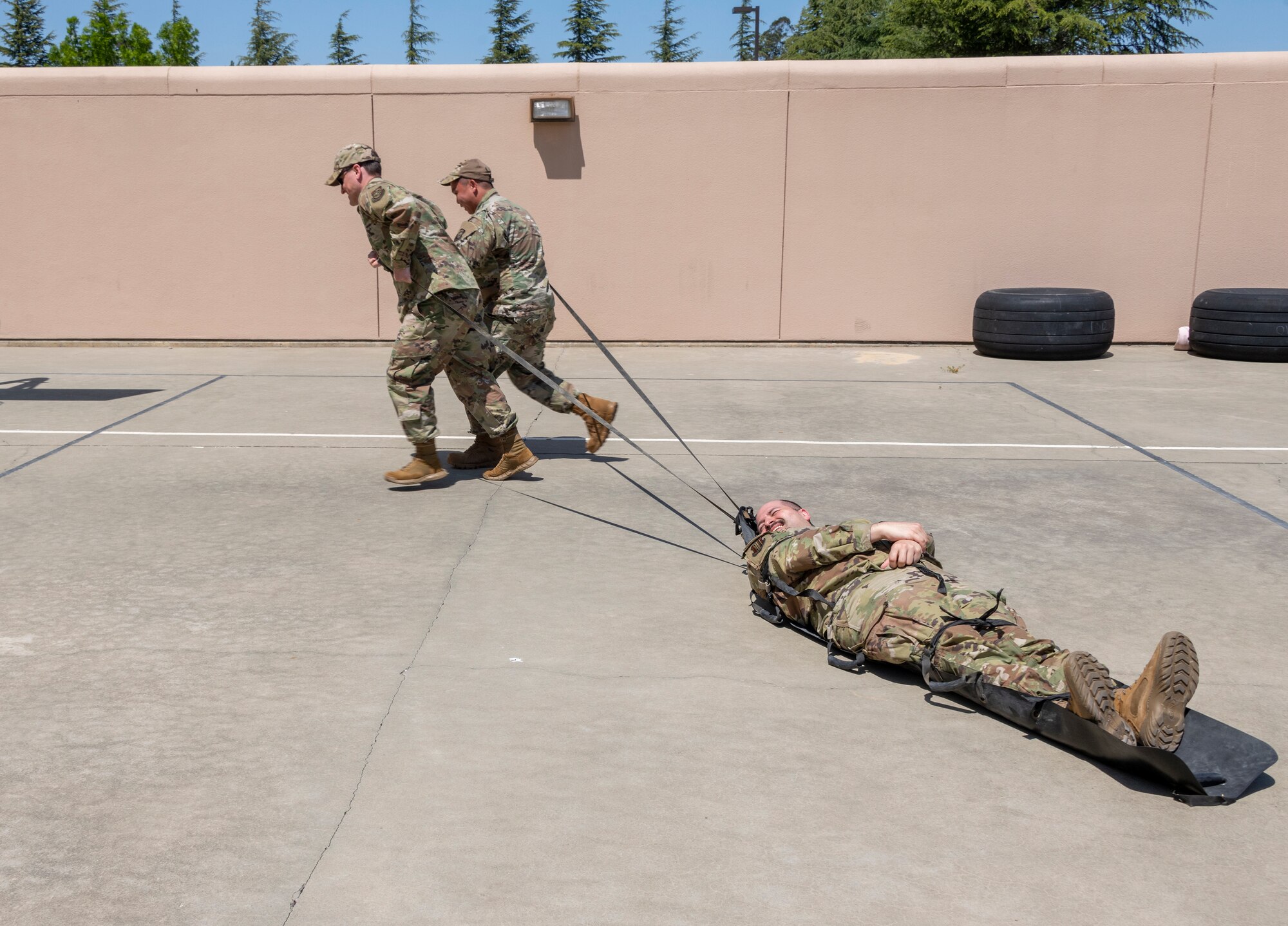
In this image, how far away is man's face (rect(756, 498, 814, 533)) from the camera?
4.46 m

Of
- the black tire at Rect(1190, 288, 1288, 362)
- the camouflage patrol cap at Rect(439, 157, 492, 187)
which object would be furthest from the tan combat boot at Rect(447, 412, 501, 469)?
the black tire at Rect(1190, 288, 1288, 362)

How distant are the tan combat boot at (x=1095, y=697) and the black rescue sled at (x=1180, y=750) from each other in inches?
1.0

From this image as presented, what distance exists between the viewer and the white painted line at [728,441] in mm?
7434

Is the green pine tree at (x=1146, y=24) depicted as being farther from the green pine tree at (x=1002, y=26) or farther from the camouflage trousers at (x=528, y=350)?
the camouflage trousers at (x=528, y=350)

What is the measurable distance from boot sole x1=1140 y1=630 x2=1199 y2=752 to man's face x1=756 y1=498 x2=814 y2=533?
5.40 feet

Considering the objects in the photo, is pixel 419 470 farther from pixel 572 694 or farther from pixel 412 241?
pixel 572 694

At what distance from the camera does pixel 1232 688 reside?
12.3 ft

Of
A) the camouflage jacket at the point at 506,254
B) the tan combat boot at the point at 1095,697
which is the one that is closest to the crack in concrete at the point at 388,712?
the camouflage jacket at the point at 506,254

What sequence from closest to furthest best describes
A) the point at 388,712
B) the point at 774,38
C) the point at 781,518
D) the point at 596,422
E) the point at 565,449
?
1. the point at 388,712
2. the point at 781,518
3. the point at 596,422
4. the point at 565,449
5. the point at 774,38

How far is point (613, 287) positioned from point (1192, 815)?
32.3 ft

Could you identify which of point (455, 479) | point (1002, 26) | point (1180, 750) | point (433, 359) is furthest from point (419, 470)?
point (1002, 26)

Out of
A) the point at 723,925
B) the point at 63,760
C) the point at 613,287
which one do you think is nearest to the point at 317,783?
the point at 63,760

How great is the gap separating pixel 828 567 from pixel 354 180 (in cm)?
363

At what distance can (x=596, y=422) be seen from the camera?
711cm
